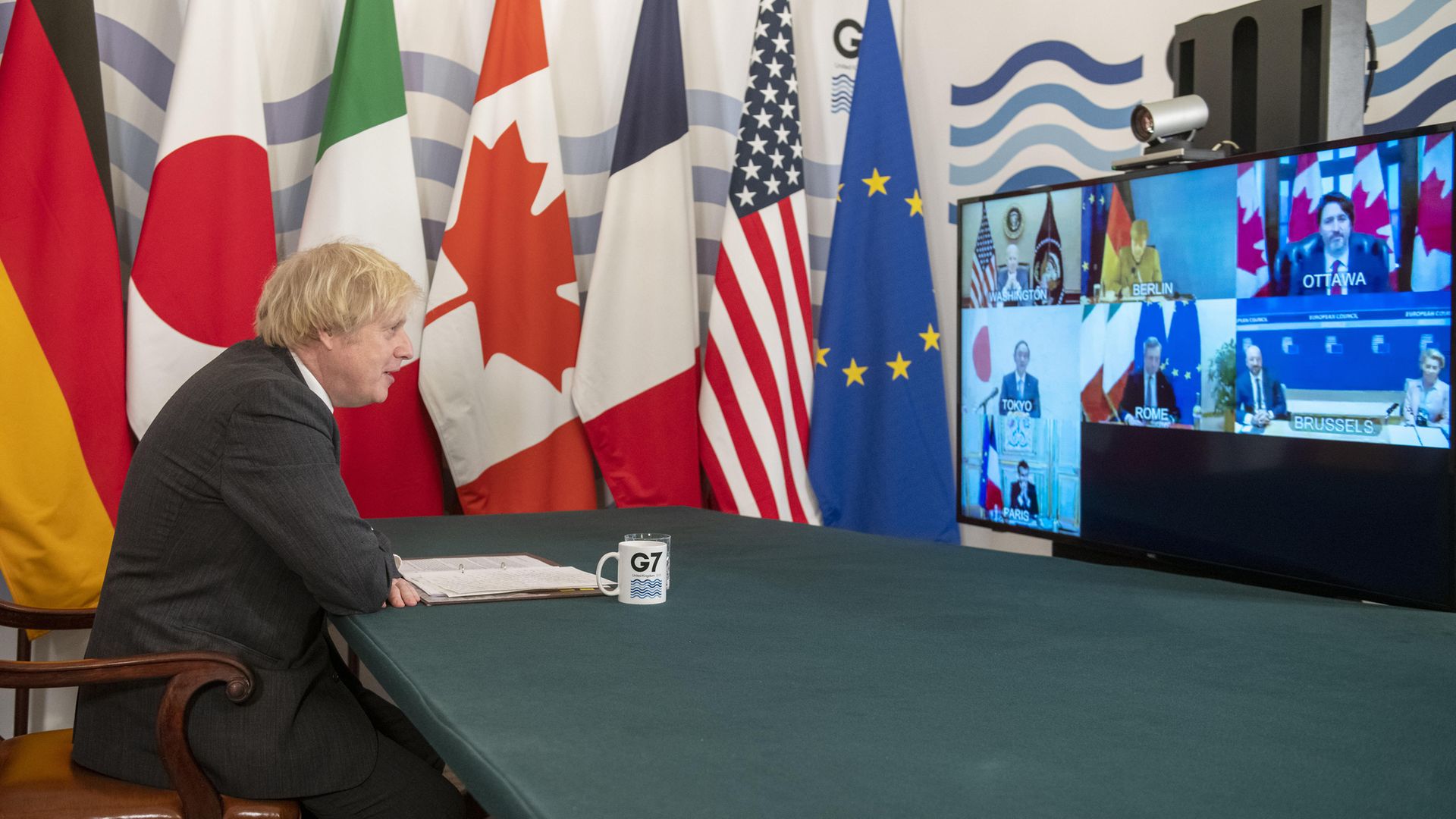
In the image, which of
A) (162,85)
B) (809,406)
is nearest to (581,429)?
(809,406)

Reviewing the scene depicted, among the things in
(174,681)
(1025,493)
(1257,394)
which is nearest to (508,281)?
(1025,493)

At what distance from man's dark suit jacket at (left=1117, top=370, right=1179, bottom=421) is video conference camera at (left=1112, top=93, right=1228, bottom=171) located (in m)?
0.43

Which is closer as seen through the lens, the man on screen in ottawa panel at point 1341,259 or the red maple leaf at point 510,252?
the man on screen in ottawa panel at point 1341,259

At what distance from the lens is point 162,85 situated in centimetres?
297

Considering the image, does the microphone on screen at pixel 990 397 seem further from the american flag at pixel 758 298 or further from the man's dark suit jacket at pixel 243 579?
the man's dark suit jacket at pixel 243 579

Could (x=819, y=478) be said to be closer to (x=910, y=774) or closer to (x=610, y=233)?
(x=610, y=233)

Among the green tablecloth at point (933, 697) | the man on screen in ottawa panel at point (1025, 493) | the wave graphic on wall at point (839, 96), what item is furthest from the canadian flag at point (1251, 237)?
the wave graphic on wall at point (839, 96)

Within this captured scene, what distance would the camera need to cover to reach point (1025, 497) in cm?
253

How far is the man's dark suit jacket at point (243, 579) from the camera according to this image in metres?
1.56

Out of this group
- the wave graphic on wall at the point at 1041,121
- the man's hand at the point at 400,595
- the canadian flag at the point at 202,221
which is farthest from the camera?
the wave graphic on wall at the point at 1041,121

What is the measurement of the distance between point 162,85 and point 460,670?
2.33 metres

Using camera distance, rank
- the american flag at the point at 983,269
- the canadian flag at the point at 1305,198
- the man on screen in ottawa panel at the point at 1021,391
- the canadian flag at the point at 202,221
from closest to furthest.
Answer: the canadian flag at the point at 1305,198
the man on screen in ottawa panel at the point at 1021,391
the american flag at the point at 983,269
the canadian flag at the point at 202,221

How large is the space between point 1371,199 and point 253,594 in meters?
1.83

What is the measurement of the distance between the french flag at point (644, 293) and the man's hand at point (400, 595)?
157cm
